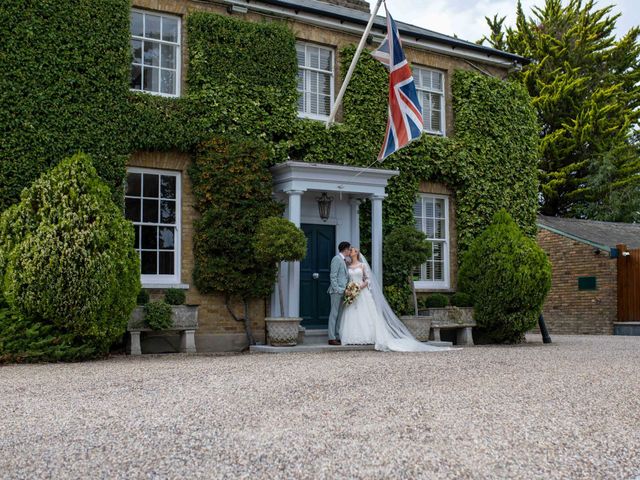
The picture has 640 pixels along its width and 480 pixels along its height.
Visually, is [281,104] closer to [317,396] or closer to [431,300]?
[431,300]

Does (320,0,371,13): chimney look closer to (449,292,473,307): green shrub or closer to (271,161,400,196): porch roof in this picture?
(271,161,400,196): porch roof

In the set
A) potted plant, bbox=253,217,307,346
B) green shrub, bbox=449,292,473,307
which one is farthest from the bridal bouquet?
green shrub, bbox=449,292,473,307

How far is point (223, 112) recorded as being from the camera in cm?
1372

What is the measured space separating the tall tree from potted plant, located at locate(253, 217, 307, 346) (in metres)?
A: 21.5

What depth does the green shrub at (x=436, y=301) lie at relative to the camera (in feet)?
50.2

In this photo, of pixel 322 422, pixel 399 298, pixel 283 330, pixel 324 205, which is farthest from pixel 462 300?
pixel 322 422

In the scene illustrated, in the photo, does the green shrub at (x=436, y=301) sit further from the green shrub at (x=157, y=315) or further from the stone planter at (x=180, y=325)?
the green shrub at (x=157, y=315)

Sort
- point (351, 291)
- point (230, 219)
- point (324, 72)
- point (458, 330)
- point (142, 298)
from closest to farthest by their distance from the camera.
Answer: point (142, 298) < point (351, 291) < point (230, 219) < point (324, 72) < point (458, 330)

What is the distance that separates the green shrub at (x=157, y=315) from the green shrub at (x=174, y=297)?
0.40m

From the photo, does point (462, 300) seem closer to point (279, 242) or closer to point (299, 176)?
point (299, 176)

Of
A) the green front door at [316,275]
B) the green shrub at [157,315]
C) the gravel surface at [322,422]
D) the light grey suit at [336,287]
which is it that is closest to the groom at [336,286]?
the light grey suit at [336,287]

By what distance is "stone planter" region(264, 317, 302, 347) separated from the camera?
12.7 meters

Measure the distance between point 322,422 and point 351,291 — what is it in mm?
7300

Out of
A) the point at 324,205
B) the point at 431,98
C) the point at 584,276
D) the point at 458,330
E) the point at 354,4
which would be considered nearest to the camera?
the point at 324,205
